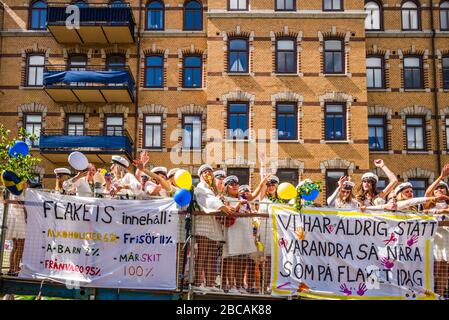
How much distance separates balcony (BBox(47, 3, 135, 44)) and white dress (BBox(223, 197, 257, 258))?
19.0 metres

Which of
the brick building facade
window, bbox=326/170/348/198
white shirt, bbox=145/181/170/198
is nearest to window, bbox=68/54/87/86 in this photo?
the brick building facade

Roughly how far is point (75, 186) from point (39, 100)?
61.4ft

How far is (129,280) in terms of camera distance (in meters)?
8.60

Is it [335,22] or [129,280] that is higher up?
[335,22]

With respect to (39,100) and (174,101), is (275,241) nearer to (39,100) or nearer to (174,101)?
(174,101)

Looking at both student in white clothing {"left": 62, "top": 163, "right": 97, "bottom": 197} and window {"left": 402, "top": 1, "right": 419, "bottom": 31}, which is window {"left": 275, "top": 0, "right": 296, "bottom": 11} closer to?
window {"left": 402, "top": 1, "right": 419, "bottom": 31}

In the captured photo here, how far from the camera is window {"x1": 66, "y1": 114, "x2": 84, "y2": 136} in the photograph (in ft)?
88.0

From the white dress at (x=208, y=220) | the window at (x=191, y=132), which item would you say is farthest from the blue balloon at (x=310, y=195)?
the window at (x=191, y=132)

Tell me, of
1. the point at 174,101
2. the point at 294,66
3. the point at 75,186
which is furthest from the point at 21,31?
the point at 75,186

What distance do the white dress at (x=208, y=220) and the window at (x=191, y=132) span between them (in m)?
17.3

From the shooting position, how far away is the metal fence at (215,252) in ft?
28.2

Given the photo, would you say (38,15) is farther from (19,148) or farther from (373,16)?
(19,148)

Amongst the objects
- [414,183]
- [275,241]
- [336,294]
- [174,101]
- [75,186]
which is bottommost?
[336,294]

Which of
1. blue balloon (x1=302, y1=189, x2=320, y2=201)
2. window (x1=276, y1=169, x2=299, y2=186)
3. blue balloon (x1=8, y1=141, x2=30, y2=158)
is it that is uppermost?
window (x1=276, y1=169, x2=299, y2=186)
